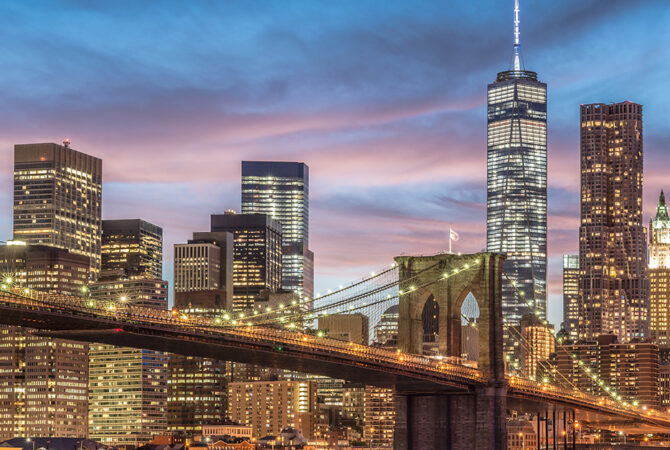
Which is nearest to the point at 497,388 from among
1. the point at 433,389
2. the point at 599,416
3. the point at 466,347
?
the point at 433,389

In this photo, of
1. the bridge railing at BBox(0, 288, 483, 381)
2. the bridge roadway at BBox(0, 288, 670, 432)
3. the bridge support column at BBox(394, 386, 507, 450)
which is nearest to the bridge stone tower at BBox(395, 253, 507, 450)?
the bridge support column at BBox(394, 386, 507, 450)

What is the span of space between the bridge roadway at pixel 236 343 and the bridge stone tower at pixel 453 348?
111 centimetres

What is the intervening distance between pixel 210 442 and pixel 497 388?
86040mm

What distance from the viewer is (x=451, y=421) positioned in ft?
284

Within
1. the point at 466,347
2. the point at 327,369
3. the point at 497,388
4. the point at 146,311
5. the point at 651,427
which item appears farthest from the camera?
the point at 466,347

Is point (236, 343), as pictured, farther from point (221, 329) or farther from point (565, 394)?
point (565, 394)

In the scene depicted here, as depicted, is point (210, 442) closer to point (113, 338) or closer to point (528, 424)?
point (528, 424)

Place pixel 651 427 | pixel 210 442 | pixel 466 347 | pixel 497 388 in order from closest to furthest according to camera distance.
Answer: pixel 497 388, pixel 651 427, pixel 210 442, pixel 466 347

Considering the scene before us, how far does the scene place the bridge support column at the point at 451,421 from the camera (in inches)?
3361

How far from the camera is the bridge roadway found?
65500 millimetres

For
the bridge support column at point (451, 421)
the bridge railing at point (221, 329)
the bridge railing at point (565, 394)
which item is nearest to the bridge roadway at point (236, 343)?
the bridge railing at point (221, 329)

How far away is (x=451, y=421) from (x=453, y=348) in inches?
264

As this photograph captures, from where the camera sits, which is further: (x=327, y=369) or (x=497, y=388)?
(x=497, y=388)

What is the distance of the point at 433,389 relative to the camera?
280 feet
